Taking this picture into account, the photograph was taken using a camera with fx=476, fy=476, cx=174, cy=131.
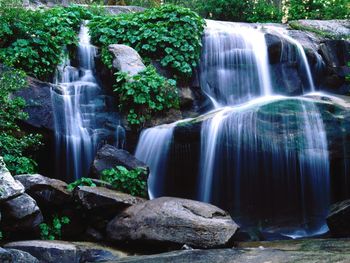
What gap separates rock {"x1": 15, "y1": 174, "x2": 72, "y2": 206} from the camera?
6.98m

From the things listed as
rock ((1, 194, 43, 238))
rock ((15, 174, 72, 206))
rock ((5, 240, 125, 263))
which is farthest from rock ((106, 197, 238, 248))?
rock ((1, 194, 43, 238))

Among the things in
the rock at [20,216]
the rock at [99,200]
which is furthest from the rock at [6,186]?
the rock at [99,200]

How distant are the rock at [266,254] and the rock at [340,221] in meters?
0.70

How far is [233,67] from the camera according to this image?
11914 millimetres

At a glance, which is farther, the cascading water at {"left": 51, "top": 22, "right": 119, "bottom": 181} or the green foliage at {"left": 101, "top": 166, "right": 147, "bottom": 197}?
the cascading water at {"left": 51, "top": 22, "right": 119, "bottom": 181}

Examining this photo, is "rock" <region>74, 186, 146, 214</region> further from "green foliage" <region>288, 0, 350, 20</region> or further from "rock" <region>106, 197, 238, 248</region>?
"green foliage" <region>288, 0, 350, 20</region>

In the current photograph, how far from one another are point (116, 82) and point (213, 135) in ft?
8.71

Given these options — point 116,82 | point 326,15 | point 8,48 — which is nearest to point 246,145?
point 116,82

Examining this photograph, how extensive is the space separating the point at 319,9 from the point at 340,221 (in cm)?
1128

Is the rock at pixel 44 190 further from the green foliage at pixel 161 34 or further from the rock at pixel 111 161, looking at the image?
the green foliage at pixel 161 34

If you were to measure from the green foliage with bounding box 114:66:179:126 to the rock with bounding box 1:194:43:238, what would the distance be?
141 inches

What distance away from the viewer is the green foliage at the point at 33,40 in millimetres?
9914

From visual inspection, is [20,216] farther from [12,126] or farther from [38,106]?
[38,106]

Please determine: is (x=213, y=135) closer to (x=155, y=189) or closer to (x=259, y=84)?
(x=155, y=189)
